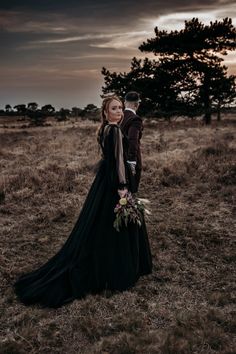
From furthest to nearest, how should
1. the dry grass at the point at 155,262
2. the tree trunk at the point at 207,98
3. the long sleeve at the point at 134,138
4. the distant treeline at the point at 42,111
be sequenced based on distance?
the distant treeline at the point at 42,111
the tree trunk at the point at 207,98
the long sleeve at the point at 134,138
the dry grass at the point at 155,262

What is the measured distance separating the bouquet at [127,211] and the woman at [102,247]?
0.31 feet

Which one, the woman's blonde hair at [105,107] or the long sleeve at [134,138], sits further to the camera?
the long sleeve at [134,138]

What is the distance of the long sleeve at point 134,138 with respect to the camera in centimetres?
496

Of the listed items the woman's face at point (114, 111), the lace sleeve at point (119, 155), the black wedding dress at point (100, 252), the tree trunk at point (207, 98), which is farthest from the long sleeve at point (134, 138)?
the tree trunk at point (207, 98)

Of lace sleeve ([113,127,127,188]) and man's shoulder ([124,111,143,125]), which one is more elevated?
man's shoulder ([124,111,143,125])

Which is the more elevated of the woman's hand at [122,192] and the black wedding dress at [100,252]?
the woman's hand at [122,192]

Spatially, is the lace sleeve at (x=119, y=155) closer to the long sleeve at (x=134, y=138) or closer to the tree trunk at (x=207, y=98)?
the long sleeve at (x=134, y=138)

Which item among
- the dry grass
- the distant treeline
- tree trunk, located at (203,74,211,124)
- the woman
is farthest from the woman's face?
the distant treeline

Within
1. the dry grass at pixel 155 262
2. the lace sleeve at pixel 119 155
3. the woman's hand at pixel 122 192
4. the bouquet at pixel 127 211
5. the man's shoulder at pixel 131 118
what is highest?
the man's shoulder at pixel 131 118

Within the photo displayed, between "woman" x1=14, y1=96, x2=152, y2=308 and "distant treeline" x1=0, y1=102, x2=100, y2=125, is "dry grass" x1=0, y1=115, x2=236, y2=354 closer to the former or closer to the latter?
"woman" x1=14, y1=96, x2=152, y2=308

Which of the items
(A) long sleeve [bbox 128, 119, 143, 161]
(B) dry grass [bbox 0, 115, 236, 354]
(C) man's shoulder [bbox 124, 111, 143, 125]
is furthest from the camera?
(C) man's shoulder [bbox 124, 111, 143, 125]

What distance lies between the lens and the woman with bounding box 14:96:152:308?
4.26 m

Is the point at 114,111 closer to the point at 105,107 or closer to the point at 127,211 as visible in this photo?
the point at 105,107

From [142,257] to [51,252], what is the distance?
1.58m
